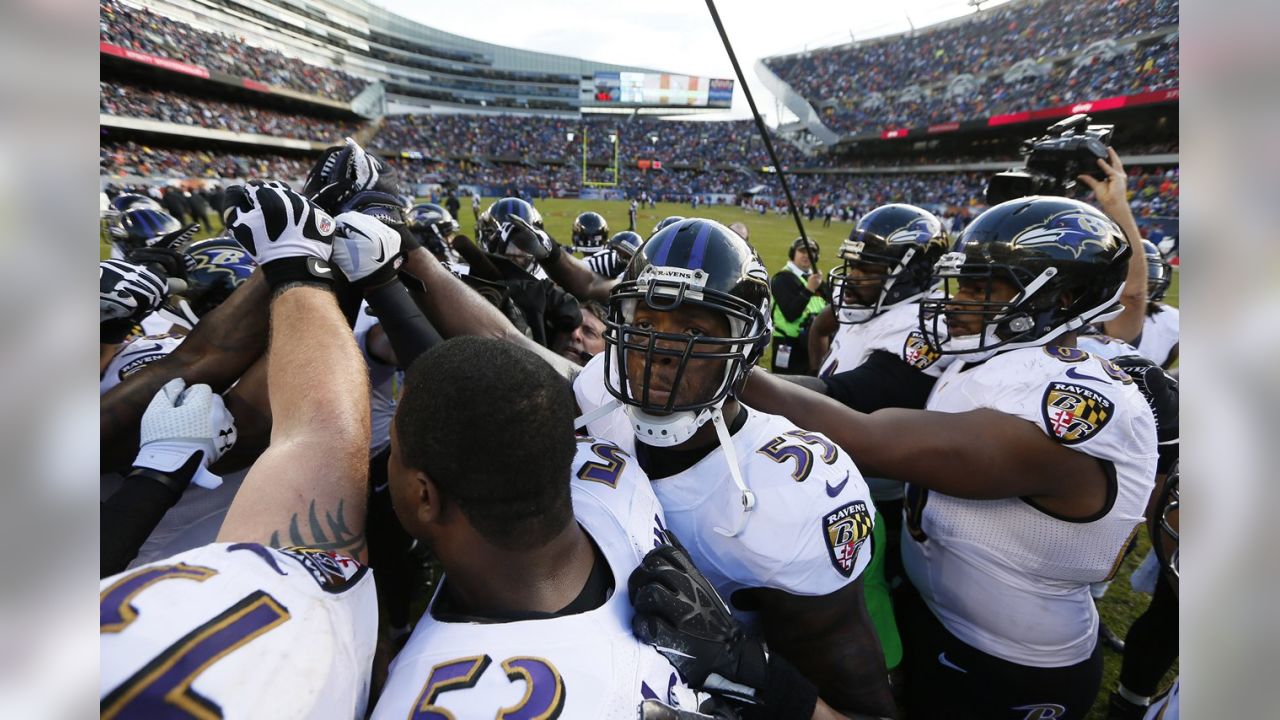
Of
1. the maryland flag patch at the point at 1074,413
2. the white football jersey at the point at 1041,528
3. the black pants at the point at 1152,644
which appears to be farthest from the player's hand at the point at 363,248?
the black pants at the point at 1152,644

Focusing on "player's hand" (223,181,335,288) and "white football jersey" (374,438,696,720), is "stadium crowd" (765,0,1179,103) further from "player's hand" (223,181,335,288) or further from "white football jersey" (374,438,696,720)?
"white football jersey" (374,438,696,720)

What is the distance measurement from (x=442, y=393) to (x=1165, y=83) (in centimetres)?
4110

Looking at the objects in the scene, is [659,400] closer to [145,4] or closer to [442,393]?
[442,393]

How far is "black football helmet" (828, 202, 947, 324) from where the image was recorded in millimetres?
3770

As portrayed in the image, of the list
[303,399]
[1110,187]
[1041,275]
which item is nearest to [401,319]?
[303,399]

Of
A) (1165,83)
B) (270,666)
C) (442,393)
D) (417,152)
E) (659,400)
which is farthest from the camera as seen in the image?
(417,152)

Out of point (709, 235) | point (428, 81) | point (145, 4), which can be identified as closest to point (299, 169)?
point (145, 4)

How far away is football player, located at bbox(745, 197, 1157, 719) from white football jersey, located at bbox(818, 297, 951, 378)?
48 cm

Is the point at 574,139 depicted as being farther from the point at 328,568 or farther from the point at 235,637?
the point at 235,637

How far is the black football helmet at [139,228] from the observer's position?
4273 millimetres

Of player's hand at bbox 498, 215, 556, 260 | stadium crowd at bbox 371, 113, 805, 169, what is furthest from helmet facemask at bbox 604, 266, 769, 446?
stadium crowd at bbox 371, 113, 805, 169

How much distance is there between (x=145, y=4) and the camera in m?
36.8

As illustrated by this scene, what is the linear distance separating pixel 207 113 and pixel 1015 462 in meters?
49.9

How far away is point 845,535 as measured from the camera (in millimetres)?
1731
